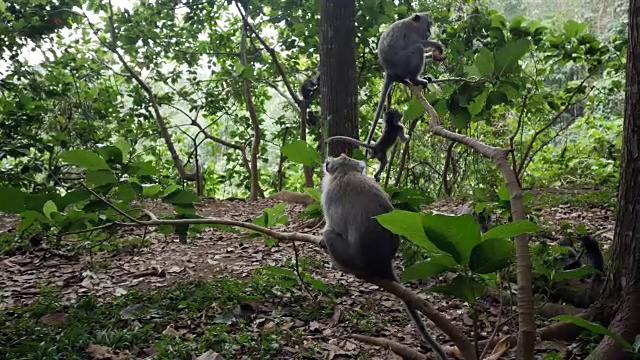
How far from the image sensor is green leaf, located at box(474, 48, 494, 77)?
109 inches

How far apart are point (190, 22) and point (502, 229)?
7.88 m

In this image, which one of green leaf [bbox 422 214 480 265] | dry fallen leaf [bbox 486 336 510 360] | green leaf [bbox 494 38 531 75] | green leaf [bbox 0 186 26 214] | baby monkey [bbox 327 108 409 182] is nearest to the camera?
green leaf [bbox 422 214 480 265]

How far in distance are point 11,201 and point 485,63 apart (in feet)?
7.89

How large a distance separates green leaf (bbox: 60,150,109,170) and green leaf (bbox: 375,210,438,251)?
140 cm

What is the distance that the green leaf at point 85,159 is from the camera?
2183mm

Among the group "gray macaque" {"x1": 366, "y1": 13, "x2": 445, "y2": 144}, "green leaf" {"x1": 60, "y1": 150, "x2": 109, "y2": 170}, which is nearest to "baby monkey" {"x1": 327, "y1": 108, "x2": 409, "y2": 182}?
"gray macaque" {"x1": 366, "y1": 13, "x2": 445, "y2": 144}

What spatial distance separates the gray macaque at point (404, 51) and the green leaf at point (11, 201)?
437cm

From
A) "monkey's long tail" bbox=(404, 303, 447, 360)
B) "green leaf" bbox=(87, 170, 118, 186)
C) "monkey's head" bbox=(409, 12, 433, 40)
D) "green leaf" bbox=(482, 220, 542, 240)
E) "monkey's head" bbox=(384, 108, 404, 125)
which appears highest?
"monkey's head" bbox=(409, 12, 433, 40)

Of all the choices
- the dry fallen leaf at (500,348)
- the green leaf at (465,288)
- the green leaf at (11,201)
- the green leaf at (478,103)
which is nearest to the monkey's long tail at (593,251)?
the dry fallen leaf at (500,348)

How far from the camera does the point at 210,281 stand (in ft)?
14.5

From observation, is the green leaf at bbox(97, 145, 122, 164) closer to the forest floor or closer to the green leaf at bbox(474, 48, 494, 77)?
the forest floor

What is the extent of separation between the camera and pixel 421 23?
638 cm

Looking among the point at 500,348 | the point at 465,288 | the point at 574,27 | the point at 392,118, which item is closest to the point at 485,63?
the point at 465,288

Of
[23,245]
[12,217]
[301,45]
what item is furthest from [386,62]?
[12,217]
